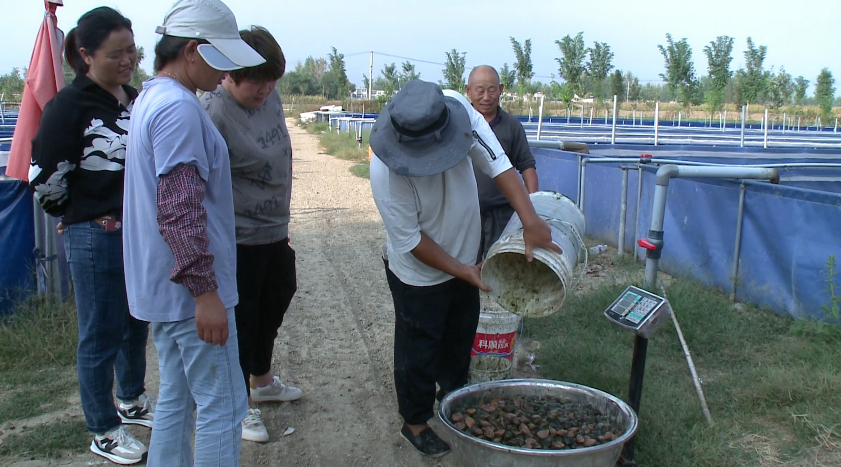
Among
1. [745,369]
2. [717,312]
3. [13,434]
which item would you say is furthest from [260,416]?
[717,312]

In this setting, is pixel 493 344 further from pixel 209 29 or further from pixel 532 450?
pixel 209 29

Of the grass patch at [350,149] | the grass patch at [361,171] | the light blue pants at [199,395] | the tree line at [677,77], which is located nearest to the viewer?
the light blue pants at [199,395]

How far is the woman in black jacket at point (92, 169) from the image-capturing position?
2824mm

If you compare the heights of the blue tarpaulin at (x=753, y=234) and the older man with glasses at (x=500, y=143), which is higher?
the older man with glasses at (x=500, y=143)

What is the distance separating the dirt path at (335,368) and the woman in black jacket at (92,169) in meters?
0.72

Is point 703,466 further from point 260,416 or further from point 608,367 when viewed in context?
point 260,416

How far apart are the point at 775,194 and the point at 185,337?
4.40 m

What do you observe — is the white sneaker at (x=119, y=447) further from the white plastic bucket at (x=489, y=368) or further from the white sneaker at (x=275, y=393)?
the white plastic bucket at (x=489, y=368)

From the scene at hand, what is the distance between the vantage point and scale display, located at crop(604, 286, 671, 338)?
A: 2.78 metres

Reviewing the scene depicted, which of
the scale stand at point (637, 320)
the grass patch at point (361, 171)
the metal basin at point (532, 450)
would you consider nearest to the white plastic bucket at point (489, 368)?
the metal basin at point (532, 450)

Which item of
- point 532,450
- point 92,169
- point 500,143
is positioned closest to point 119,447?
point 92,169

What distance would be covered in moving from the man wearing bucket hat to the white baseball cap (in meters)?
0.66

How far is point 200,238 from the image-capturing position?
6.64ft

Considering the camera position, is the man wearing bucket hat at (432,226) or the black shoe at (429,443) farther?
the black shoe at (429,443)
